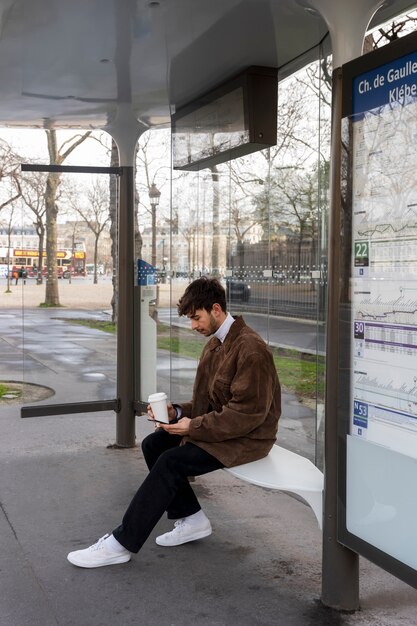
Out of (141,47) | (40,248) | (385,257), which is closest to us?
(385,257)

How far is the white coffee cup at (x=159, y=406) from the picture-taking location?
143 inches

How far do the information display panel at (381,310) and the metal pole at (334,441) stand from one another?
0.05 metres

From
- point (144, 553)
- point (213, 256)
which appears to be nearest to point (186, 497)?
point (144, 553)

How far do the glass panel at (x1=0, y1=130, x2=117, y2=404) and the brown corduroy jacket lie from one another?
273cm

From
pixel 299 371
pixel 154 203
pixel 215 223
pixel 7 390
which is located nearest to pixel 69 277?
pixel 154 203

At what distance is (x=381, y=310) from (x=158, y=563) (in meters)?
1.80

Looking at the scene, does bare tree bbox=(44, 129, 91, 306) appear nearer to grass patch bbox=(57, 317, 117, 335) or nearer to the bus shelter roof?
grass patch bbox=(57, 317, 117, 335)

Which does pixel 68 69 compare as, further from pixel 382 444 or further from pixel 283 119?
pixel 382 444

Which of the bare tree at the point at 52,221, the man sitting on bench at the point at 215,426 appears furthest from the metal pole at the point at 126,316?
the man sitting on bench at the point at 215,426

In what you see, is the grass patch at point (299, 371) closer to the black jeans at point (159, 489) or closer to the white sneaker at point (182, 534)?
the white sneaker at point (182, 534)

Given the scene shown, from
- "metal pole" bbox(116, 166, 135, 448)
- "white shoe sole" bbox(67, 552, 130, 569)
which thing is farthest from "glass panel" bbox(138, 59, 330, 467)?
"white shoe sole" bbox(67, 552, 130, 569)

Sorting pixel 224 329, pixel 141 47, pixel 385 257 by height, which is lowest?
pixel 224 329

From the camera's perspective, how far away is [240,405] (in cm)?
355

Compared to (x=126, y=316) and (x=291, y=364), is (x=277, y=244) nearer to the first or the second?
(x=291, y=364)
